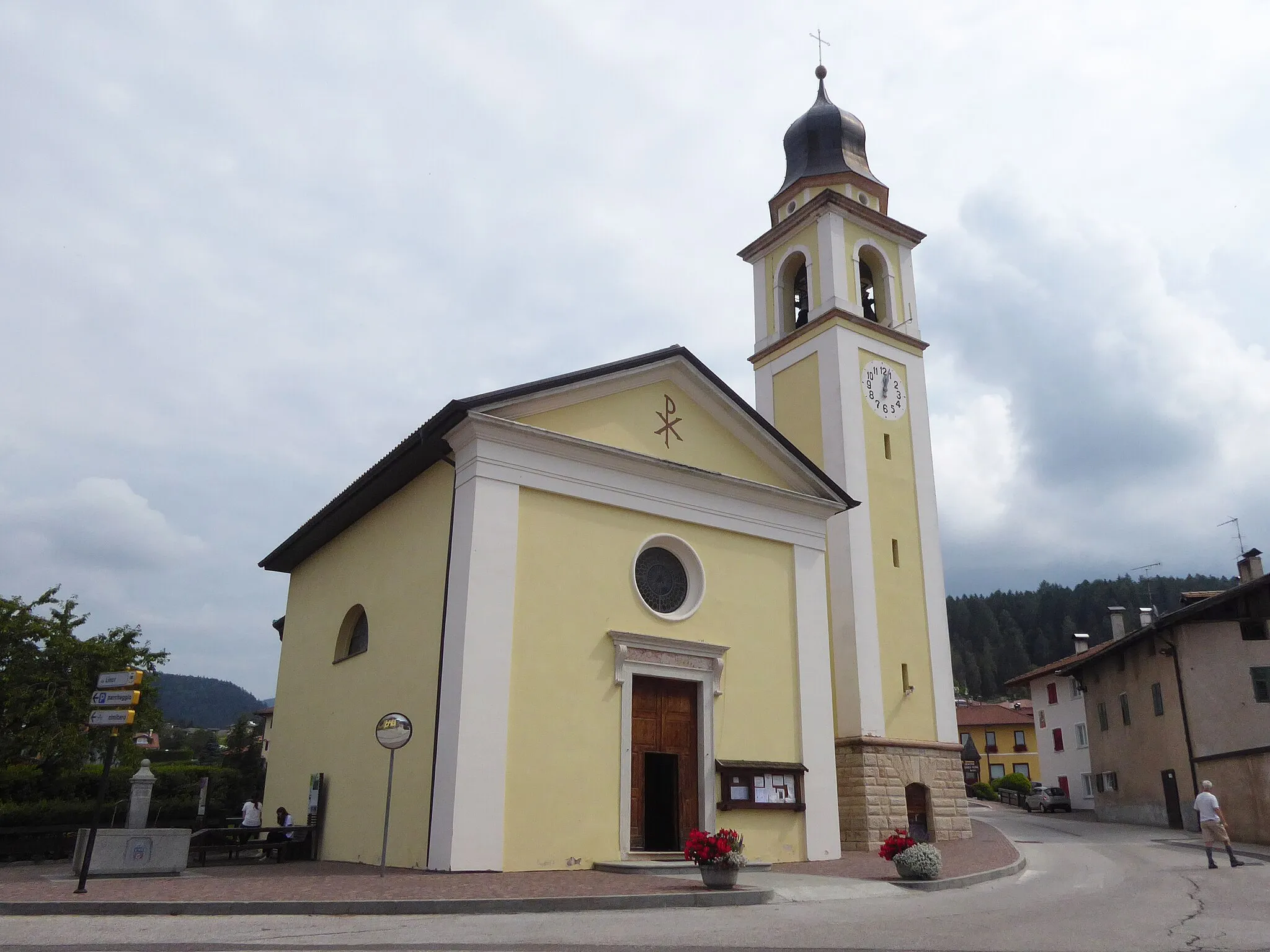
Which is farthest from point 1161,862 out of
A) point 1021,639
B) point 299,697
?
point 1021,639

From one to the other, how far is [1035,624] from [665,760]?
110 metres

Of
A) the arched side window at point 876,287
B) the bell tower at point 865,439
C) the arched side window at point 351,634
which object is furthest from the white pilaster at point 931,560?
the arched side window at point 351,634

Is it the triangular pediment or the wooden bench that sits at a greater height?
the triangular pediment

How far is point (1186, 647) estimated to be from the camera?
27578 millimetres

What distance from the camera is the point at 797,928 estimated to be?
9.15 m

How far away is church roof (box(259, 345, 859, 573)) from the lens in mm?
15227

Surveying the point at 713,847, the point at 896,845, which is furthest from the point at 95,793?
the point at 896,845

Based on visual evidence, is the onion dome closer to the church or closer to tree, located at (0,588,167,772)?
the church

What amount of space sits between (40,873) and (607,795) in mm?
8670

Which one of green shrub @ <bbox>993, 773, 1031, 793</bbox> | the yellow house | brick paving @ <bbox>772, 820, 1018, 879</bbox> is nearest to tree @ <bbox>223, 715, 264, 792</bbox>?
brick paving @ <bbox>772, 820, 1018, 879</bbox>

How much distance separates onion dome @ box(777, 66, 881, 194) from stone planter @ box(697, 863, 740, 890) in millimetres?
19869

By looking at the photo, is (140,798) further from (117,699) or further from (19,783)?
(19,783)

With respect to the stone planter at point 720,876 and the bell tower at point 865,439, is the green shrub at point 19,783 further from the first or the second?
the stone planter at point 720,876

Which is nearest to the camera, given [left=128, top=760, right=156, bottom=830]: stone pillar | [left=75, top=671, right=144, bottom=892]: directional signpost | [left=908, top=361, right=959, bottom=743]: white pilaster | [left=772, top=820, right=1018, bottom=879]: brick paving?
[left=75, top=671, right=144, bottom=892]: directional signpost
